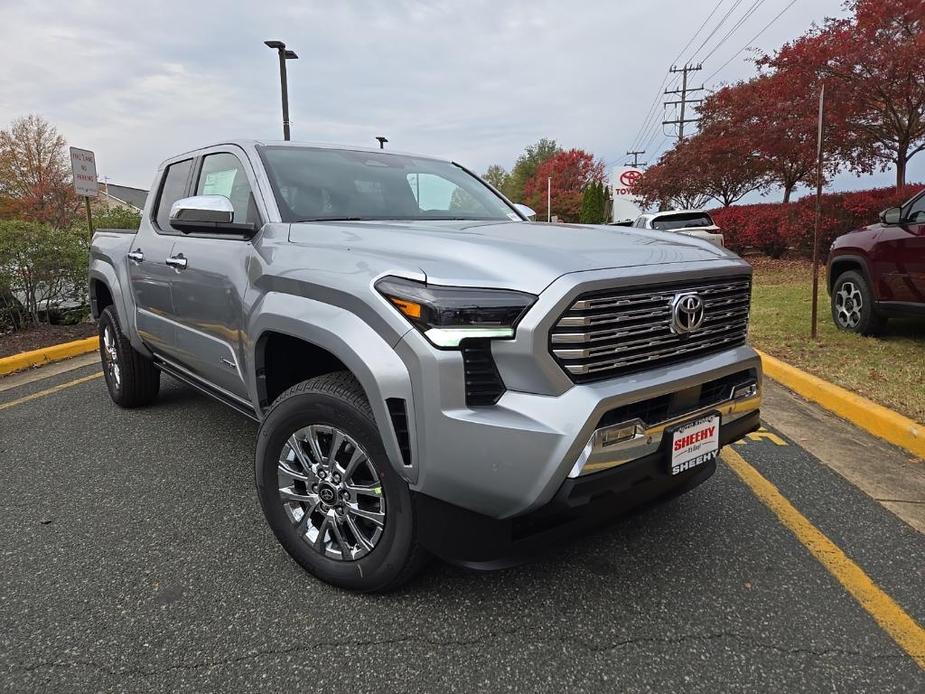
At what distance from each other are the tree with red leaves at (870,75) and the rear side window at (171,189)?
1253 centimetres

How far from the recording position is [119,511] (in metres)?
3.20

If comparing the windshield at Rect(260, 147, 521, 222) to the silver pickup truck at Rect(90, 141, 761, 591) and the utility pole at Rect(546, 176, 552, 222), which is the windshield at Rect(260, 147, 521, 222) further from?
the utility pole at Rect(546, 176, 552, 222)

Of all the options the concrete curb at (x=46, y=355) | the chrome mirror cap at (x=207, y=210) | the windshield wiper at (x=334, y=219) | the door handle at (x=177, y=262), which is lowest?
the concrete curb at (x=46, y=355)

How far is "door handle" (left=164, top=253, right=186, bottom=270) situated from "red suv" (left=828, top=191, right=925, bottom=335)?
5851mm

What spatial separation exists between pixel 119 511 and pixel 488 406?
2.29 metres

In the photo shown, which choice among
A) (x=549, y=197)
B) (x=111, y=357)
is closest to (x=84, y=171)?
(x=111, y=357)

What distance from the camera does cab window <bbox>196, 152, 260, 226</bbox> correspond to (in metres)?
3.10

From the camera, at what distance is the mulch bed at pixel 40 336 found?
23.9ft

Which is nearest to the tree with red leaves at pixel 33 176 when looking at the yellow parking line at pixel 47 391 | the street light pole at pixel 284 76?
the street light pole at pixel 284 76

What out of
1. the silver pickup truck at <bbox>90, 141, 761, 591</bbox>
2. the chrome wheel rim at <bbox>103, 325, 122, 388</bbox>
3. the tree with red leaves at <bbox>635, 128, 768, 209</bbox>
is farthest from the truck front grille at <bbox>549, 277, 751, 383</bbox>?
the tree with red leaves at <bbox>635, 128, 768, 209</bbox>

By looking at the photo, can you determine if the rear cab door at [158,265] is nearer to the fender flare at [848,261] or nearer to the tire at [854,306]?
the fender flare at [848,261]

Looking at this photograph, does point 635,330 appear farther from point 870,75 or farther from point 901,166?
point 901,166

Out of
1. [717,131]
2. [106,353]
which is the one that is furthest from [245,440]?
[717,131]

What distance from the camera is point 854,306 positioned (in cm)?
681
